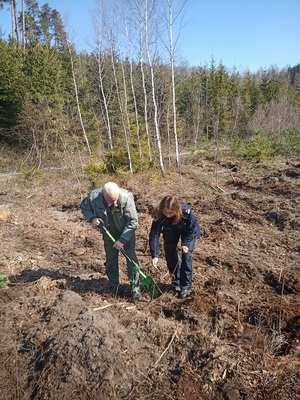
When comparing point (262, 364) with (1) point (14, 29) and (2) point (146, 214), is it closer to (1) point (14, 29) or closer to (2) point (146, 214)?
(2) point (146, 214)

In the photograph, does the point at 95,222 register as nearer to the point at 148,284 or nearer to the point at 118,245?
the point at 118,245

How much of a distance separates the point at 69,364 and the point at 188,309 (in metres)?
1.52

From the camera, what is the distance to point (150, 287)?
397 cm

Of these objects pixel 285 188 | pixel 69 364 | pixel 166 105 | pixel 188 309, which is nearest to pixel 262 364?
pixel 188 309

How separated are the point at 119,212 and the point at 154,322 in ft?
4.49

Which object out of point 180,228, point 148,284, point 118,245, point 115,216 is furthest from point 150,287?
point 115,216

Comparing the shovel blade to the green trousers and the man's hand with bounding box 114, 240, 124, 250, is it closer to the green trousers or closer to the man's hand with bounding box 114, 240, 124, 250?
the green trousers

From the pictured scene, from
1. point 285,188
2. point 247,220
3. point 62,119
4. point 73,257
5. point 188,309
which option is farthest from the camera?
point 62,119

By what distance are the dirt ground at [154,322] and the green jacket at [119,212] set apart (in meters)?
1.02

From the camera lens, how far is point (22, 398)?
8.42 feet

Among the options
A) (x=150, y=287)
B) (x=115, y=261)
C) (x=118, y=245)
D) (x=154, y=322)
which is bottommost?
(x=154, y=322)

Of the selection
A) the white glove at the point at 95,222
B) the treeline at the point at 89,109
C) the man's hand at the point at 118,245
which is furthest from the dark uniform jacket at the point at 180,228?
the treeline at the point at 89,109

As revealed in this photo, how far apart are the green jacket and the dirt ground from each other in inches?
40.2

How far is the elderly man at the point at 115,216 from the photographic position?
3.51 meters
